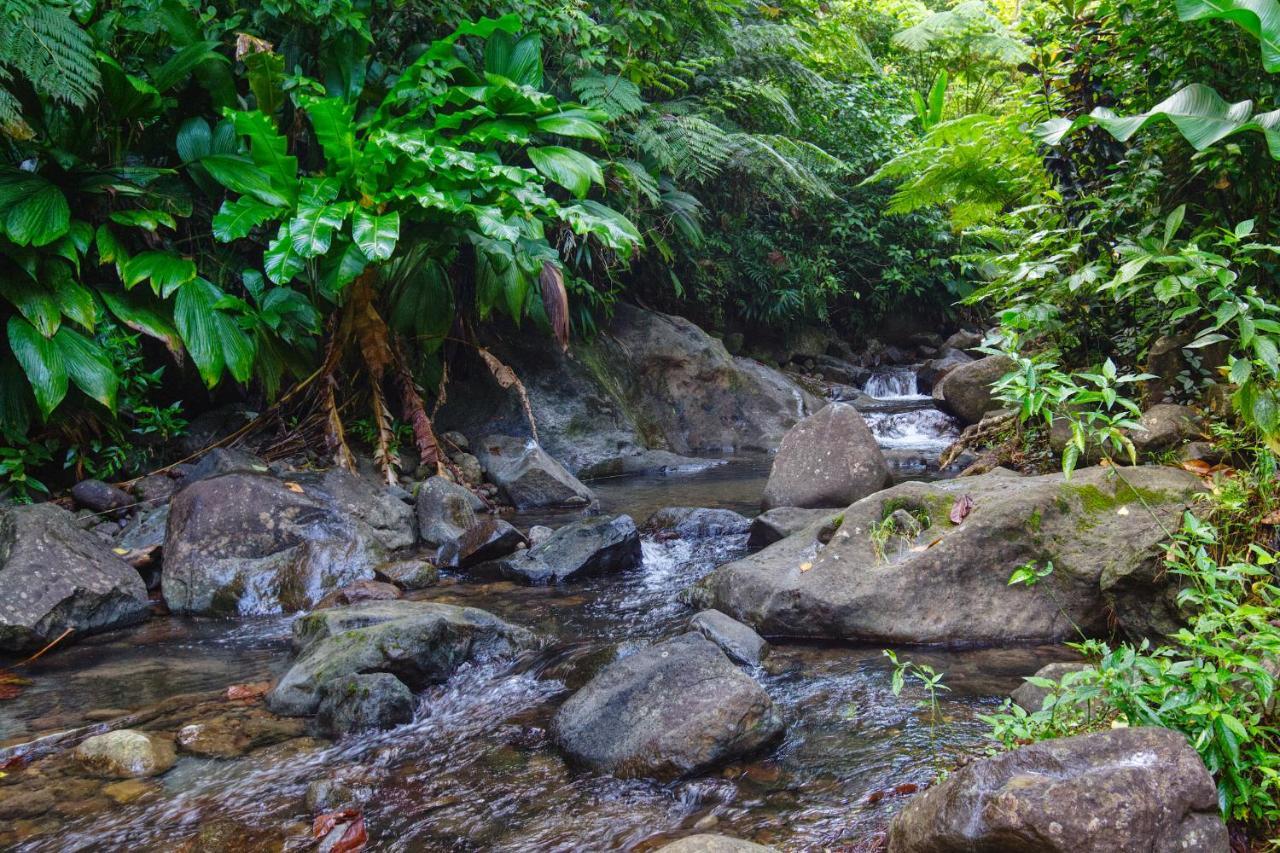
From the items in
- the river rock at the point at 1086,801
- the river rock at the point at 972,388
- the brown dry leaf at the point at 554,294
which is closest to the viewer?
the river rock at the point at 1086,801

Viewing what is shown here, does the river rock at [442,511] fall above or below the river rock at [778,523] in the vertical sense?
above

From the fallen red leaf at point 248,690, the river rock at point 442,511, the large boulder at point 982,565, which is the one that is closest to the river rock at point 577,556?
the river rock at point 442,511

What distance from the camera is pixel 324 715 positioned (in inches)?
122

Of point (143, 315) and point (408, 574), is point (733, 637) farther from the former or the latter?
point (143, 315)

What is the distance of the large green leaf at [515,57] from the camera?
22.1ft

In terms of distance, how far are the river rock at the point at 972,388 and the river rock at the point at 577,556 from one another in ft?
14.1

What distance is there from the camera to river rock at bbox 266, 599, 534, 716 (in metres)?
3.25

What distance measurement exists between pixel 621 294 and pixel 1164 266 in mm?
7409

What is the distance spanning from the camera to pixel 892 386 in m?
12.1

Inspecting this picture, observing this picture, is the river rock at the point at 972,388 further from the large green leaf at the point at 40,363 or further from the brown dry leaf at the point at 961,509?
the large green leaf at the point at 40,363

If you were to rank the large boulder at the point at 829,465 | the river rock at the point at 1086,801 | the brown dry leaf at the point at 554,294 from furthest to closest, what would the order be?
the brown dry leaf at the point at 554,294
the large boulder at the point at 829,465
the river rock at the point at 1086,801

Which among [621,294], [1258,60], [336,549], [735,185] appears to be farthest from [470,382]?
[1258,60]

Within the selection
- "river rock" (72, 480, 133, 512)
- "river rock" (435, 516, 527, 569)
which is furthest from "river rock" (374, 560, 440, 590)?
"river rock" (72, 480, 133, 512)

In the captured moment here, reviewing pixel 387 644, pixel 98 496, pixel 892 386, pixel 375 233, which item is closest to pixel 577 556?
pixel 387 644
